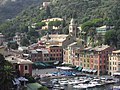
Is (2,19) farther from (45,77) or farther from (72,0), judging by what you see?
(45,77)

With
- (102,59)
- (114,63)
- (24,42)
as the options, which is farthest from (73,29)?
(114,63)

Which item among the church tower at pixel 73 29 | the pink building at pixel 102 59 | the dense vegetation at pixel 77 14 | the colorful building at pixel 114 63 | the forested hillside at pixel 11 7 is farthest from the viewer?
the forested hillside at pixel 11 7

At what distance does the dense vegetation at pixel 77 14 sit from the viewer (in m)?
103

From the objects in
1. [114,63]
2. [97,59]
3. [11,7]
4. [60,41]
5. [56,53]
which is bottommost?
[114,63]

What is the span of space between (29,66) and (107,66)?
22510 mm

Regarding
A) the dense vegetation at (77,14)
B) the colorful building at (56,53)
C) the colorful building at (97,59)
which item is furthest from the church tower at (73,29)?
the colorful building at (97,59)

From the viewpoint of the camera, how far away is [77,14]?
119 meters

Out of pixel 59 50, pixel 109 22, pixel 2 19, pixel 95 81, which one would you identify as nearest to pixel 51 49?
pixel 59 50

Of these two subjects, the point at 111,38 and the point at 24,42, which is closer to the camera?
the point at 111,38

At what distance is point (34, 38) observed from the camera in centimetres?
10756

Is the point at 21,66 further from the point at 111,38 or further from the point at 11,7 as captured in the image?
the point at 11,7

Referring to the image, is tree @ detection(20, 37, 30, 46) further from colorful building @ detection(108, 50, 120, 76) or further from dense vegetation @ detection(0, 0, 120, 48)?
colorful building @ detection(108, 50, 120, 76)

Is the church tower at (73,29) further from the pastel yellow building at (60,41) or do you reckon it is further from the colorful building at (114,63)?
the colorful building at (114,63)

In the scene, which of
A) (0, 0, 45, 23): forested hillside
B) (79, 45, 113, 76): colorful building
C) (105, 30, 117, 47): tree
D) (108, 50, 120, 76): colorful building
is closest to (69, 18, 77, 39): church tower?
(105, 30, 117, 47): tree
